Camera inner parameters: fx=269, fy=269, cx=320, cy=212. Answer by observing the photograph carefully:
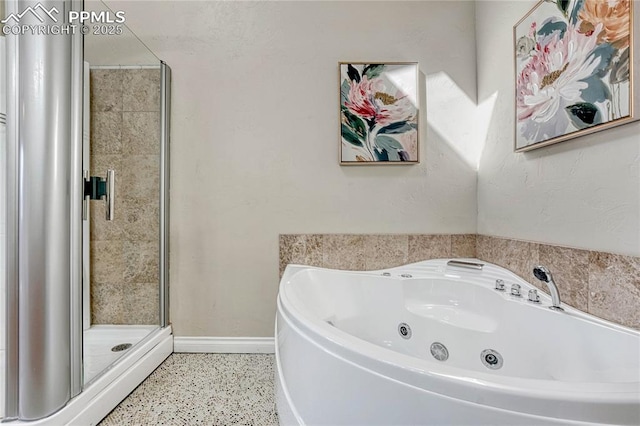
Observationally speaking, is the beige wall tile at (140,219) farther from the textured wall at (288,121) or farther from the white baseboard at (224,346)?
the white baseboard at (224,346)

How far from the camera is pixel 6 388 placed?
95cm

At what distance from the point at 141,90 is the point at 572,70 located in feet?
7.05

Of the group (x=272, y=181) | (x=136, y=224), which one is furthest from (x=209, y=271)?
(x=272, y=181)

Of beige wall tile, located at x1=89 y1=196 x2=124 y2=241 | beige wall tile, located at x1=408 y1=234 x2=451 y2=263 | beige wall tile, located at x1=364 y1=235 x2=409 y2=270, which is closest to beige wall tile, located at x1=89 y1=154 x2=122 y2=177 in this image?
beige wall tile, located at x1=89 y1=196 x2=124 y2=241

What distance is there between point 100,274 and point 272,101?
1.41 meters

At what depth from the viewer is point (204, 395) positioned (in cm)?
128

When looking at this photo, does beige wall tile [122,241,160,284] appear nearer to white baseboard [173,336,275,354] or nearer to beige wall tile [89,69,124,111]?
white baseboard [173,336,275,354]

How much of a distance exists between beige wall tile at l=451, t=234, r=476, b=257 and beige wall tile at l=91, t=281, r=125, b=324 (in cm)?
204

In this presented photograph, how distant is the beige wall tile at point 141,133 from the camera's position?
1580 millimetres

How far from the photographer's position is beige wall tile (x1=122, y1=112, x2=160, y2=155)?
62.2 inches

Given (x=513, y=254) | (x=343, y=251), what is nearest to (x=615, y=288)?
(x=513, y=254)

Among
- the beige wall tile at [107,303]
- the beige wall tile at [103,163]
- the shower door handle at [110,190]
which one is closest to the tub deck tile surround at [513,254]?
the shower door handle at [110,190]

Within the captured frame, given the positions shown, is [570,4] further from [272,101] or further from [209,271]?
[209,271]

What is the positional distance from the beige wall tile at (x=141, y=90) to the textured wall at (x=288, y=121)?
12 cm
